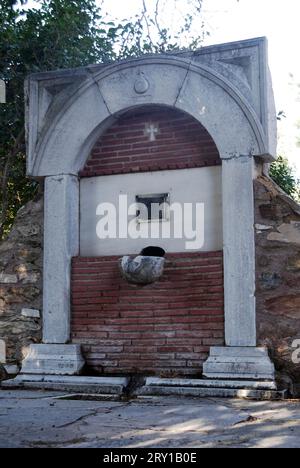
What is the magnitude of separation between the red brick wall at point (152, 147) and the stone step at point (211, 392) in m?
2.05

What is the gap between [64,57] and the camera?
932 centimetres

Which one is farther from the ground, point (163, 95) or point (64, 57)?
point (64, 57)

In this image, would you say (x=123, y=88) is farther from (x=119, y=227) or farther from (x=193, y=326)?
(x=193, y=326)

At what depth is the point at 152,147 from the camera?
20.8ft

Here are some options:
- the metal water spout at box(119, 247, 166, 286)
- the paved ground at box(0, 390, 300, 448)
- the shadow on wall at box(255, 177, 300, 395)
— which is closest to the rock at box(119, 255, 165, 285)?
the metal water spout at box(119, 247, 166, 286)

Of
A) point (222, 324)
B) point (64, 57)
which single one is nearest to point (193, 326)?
point (222, 324)

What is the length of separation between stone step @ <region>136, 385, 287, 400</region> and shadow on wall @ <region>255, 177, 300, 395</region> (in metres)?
0.30

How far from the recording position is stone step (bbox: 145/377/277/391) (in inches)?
209

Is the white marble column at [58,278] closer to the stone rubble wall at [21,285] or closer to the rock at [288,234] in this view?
the stone rubble wall at [21,285]

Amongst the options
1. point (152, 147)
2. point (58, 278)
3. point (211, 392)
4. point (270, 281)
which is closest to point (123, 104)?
point (152, 147)
